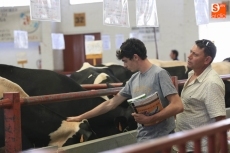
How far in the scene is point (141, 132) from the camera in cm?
339

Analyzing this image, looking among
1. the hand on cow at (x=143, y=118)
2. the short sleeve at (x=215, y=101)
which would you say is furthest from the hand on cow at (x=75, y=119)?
the short sleeve at (x=215, y=101)

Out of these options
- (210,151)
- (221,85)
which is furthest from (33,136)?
(210,151)

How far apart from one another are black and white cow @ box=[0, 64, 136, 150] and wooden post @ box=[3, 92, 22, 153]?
0.34 metres

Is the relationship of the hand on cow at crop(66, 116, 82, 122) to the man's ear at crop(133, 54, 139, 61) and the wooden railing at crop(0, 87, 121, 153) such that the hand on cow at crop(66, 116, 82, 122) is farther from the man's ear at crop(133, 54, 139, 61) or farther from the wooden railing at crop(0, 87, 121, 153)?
the man's ear at crop(133, 54, 139, 61)

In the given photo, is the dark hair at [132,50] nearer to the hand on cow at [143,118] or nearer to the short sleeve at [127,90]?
the short sleeve at [127,90]

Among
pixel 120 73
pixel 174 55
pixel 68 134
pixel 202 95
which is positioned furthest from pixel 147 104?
pixel 174 55

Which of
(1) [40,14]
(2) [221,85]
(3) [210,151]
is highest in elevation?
(1) [40,14]

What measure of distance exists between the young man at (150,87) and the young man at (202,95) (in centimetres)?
17

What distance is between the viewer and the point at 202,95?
3.38 meters

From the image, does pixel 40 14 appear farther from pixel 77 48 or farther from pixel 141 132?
pixel 77 48

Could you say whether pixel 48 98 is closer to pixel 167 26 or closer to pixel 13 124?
pixel 13 124

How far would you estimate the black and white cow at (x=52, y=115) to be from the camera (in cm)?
419

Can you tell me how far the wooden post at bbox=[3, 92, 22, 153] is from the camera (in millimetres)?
3414

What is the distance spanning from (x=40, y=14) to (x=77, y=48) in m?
13.6
